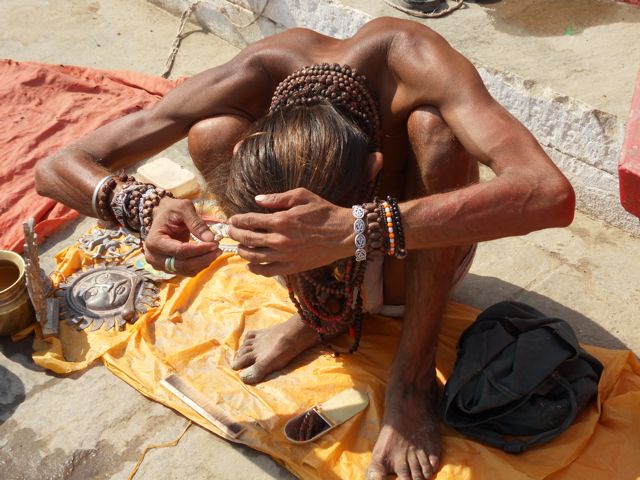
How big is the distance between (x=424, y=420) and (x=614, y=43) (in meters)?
2.40

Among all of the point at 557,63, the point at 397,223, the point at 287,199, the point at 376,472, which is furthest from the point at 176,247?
the point at 557,63

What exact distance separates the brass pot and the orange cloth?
50 centimetres

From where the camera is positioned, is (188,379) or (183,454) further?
(188,379)

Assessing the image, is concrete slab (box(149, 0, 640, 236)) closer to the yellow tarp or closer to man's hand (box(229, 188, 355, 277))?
the yellow tarp

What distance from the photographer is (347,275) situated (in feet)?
8.41

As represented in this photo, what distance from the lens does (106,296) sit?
320 centimetres

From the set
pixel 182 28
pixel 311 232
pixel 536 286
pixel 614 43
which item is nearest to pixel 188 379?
pixel 311 232

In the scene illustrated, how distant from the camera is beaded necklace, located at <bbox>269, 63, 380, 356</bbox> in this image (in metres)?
2.48

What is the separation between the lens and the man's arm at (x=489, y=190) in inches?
82.9

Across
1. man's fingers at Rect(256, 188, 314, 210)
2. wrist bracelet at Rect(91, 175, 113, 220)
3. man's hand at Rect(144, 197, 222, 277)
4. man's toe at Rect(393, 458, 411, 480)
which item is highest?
man's fingers at Rect(256, 188, 314, 210)

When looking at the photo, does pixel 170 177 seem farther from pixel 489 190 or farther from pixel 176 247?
pixel 489 190

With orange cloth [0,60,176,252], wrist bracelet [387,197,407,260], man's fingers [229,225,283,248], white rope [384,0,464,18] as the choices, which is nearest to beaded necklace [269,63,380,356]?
wrist bracelet [387,197,407,260]

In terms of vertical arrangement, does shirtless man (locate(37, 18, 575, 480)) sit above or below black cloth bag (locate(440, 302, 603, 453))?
above

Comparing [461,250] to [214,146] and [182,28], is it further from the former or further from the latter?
[182,28]
